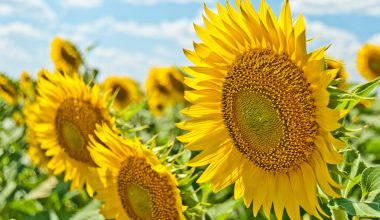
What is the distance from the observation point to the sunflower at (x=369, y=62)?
24.2 feet

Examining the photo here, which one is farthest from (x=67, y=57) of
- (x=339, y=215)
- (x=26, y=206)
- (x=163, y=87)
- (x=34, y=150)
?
(x=339, y=215)

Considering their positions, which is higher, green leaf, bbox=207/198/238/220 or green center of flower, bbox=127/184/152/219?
green center of flower, bbox=127/184/152/219

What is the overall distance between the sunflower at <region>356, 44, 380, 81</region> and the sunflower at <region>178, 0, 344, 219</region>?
16.2 feet

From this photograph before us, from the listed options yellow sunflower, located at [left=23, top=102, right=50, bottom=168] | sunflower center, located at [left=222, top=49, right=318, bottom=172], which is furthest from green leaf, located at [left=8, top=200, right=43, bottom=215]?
sunflower center, located at [left=222, top=49, right=318, bottom=172]

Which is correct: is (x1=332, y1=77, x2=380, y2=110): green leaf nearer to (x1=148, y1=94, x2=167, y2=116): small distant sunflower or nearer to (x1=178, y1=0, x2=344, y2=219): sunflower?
(x1=178, y1=0, x2=344, y2=219): sunflower

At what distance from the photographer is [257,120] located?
2562 millimetres

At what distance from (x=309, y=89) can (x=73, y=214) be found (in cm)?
163

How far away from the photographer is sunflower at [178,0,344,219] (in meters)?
2.25

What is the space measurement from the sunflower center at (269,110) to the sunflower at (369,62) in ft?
16.4

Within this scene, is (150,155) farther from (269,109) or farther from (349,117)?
(349,117)

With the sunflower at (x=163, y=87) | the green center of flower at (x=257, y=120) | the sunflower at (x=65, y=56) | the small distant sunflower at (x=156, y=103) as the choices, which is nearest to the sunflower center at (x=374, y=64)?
the sunflower at (x=163, y=87)

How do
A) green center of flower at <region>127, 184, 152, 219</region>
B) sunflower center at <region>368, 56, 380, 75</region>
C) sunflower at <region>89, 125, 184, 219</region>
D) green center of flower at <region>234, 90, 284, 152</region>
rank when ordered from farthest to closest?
sunflower center at <region>368, 56, 380, 75</region> < green center of flower at <region>127, 184, 152, 219</region> < sunflower at <region>89, 125, 184, 219</region> < green center of flower at <region>234, 90, 284, 152</region>

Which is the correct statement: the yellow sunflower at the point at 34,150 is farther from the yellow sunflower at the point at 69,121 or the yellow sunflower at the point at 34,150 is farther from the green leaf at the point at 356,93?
the green leaf at the point at 356,93

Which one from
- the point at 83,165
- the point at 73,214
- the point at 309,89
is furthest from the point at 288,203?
the point at 83,165
